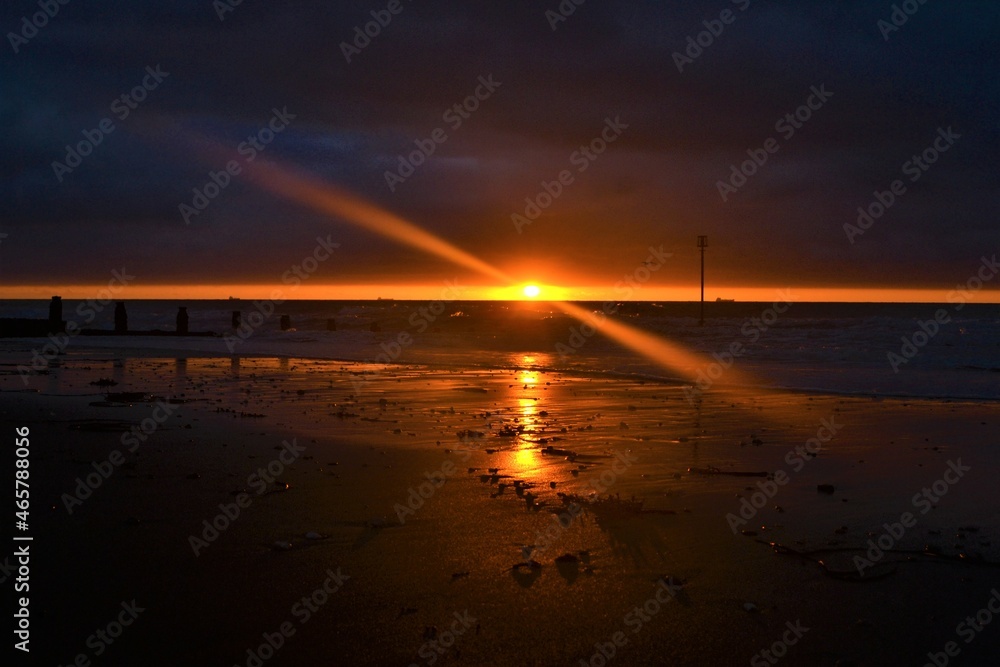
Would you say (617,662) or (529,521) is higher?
(529,521)

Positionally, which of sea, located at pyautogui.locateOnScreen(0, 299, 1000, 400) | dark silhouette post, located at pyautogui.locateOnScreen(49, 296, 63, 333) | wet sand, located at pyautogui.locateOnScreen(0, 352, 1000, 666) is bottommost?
wet sand, located at pyautogui.locateOnScreen(0, 352, 1000, 666)

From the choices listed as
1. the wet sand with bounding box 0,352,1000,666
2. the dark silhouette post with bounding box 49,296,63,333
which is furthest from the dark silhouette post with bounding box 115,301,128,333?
the wet sand with bounding box 0,352,1000,666

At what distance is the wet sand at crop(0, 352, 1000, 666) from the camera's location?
15.6ft

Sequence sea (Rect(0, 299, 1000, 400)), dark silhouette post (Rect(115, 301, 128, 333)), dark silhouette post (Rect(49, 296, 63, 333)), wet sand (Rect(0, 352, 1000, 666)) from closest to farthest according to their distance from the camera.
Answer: wet sand (Rect(0, 352, 1000, 666)) < sea (Rect(0, 299, 1000, 400)) < dark silhouette post (Rect(49, 296, 63, 333)) < dark silhouette post (Rect(115, 301, 128, 333))

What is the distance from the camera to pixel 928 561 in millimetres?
6195

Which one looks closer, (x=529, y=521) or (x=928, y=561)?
(x=928, y=561)

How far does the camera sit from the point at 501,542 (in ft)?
21.1

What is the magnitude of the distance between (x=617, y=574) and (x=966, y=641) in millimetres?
2101

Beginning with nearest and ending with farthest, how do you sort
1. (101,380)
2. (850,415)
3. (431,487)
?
(431,487) → (850,415) → (101,380)

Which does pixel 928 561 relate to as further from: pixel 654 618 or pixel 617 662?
pixel 617 662

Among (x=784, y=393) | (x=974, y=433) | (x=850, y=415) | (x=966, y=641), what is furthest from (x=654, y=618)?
(x=784, y=393)

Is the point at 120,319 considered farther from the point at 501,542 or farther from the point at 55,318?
the point at 501,542

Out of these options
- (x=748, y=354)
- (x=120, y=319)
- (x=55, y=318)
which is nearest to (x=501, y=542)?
(x=748, y=354)

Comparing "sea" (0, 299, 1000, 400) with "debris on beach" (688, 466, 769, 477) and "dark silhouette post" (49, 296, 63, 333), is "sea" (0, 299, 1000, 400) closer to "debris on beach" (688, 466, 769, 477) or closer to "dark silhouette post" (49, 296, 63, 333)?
"dark silhouette post" (49, 296, 63, 333)
